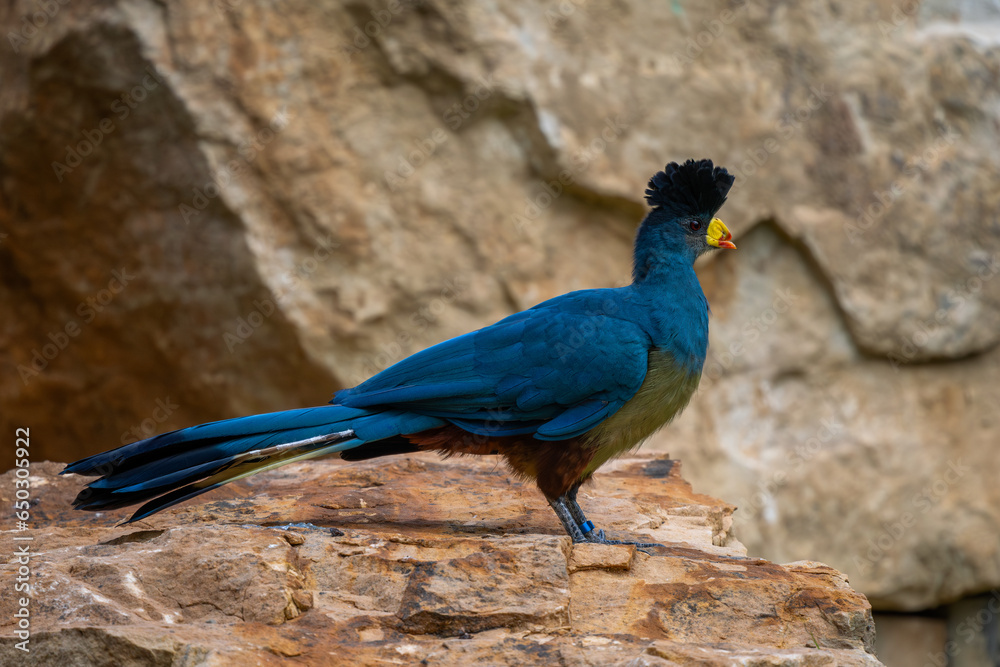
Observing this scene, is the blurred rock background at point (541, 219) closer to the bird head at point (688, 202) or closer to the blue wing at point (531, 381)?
the bird head at point (688, 202)

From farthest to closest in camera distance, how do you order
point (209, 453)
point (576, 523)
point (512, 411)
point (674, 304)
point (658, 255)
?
point (658, 255) → point (674, 304) → point (576, 523) → point (512, 411) → point (209, 453)

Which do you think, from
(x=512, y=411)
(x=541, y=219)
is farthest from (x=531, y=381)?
(x=541, y=219)

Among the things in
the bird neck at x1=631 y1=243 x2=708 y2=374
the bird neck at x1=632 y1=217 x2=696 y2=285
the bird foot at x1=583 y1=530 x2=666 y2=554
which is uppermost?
the bird neck at x1=632 y1=217 x2=696 y2=285

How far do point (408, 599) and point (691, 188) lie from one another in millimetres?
1964

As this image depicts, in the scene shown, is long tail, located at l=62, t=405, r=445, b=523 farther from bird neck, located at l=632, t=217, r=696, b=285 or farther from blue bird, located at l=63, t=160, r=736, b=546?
bird neck, located at l=632, t=217, r=696, b=285

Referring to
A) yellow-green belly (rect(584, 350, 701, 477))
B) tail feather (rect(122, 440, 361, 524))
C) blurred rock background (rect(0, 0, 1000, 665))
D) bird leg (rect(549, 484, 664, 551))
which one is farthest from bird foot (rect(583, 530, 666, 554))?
blurred rock background (rect(0, 0, 1000, 665))

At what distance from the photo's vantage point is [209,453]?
314cm

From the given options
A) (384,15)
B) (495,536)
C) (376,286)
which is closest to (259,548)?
(495,536)

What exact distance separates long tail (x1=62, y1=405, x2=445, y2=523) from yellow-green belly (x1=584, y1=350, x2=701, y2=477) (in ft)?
2.35

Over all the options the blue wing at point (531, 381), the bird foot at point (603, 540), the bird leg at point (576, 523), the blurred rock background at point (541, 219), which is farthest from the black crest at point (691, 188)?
the blurred rock background at point (541, 219)

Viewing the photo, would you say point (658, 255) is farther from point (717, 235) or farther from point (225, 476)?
point (225, 476)

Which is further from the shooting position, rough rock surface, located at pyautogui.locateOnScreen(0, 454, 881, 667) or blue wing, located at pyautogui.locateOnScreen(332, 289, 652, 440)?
blue wing, located at pyautogui.locateOnScreen(332, 289, 652, 440)

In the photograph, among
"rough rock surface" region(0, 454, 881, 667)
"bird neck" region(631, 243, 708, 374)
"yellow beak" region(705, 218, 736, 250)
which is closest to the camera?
"rough rock surface" region(0, 454, 881, 667)

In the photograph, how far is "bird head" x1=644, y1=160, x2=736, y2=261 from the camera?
3.76 meters
